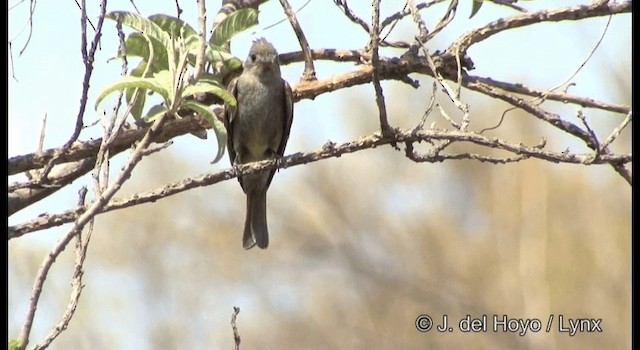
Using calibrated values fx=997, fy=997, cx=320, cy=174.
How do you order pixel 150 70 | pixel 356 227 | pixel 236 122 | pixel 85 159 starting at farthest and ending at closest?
pixel 356 227
pixel 236 122
pixel 85 159
pixel 150 70

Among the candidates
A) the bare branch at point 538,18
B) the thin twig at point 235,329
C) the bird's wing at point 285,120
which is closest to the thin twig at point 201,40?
the thin twig at point 235,329

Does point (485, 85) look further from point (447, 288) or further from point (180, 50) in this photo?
point (447, 288)

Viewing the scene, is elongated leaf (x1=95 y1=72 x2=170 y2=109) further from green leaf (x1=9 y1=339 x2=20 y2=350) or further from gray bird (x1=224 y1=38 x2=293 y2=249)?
gray bird (x1=224 y1=38 x2=293 y2=249)

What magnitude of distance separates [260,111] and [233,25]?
5.88 feet

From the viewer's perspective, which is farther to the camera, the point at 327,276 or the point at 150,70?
the point at 327,276

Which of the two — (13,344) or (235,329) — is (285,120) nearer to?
(235,329)

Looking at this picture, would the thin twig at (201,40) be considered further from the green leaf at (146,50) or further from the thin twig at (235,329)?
the thin twig at (235,329)

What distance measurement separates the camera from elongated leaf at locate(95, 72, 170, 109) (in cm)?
235

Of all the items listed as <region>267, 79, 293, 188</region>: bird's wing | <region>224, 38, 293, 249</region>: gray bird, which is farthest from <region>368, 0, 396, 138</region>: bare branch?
<region>267, 79, 293, 188</region>: bird's wing

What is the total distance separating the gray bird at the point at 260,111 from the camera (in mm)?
4586

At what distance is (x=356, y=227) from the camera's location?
29.4 feet

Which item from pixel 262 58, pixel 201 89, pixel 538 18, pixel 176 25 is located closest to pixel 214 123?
pixel 201 89

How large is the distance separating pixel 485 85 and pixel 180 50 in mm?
1215

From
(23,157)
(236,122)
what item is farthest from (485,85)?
(236,122)
